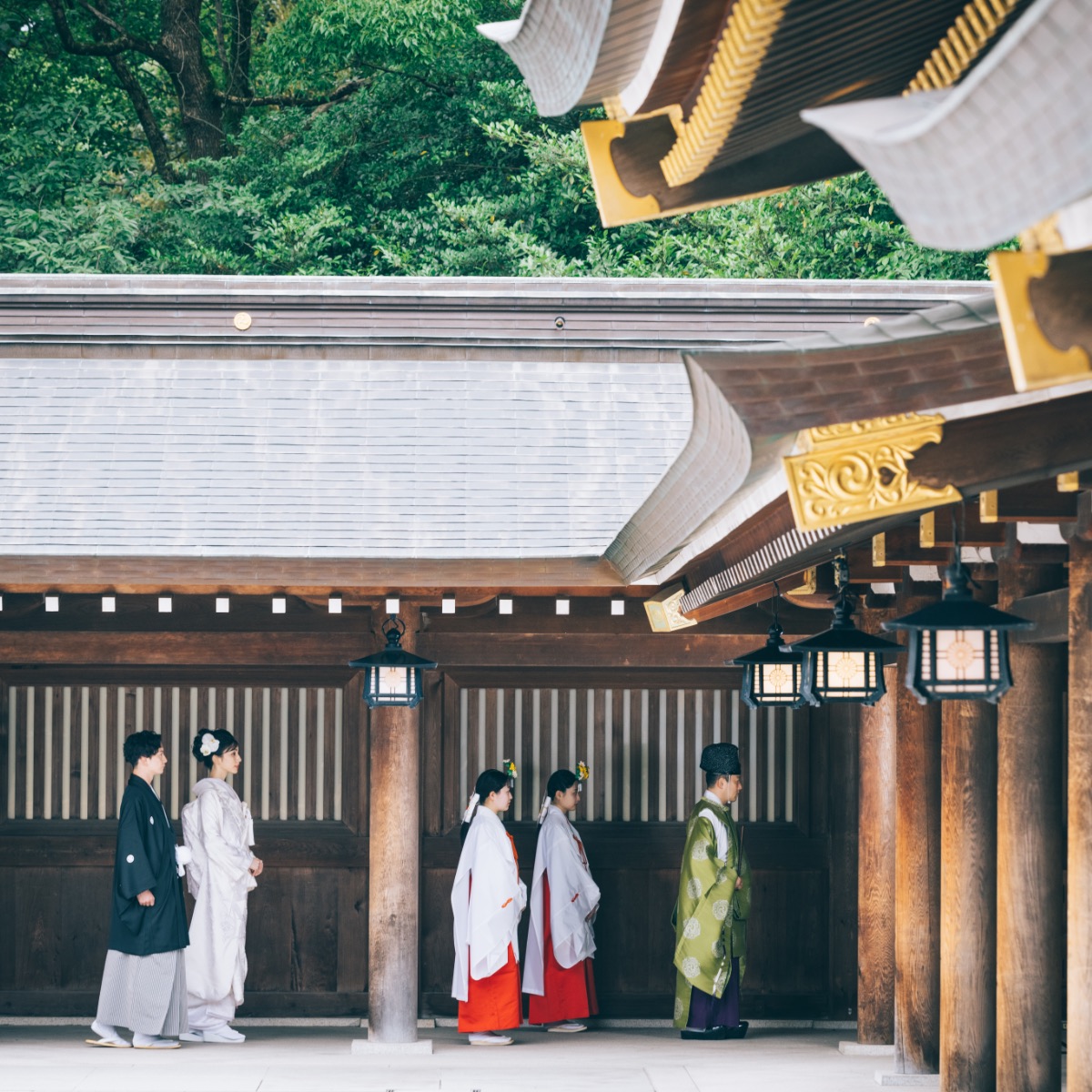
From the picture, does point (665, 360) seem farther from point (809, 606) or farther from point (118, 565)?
point (118, 565)

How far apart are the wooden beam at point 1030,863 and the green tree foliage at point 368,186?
12.1 metres

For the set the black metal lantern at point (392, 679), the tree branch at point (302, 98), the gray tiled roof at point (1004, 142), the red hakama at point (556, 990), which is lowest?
the red hakama at point (556, 990)

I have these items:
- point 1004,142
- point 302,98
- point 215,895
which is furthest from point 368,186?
point 1004,142

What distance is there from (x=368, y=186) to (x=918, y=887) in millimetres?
14849

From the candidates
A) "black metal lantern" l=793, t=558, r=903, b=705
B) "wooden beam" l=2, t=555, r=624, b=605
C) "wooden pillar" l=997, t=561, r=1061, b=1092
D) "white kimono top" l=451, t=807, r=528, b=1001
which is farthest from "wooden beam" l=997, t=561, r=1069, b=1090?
"white kimono top" l=451, t=807, r=528, b=1001

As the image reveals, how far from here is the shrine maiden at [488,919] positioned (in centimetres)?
868

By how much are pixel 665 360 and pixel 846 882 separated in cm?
348

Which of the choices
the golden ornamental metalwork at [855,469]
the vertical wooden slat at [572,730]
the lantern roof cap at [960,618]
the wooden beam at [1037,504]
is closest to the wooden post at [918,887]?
the vertical wooden slat at [572,730]

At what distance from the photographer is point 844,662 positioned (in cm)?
605

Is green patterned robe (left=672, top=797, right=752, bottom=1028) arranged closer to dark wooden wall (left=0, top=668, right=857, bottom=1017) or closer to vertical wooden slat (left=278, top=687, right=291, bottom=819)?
dark wooden wall (left=0, top=668, right=857, bottom=1017)

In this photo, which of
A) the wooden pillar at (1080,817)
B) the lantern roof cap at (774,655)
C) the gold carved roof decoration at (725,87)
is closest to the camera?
the gold carved roof decoration at (725,87)

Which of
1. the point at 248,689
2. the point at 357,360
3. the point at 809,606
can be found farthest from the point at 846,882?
the point at 357,360

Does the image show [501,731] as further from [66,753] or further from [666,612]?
[66,753]

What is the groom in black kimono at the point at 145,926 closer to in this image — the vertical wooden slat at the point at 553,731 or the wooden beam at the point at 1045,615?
the vertical wooden slat at the point at 553,731
